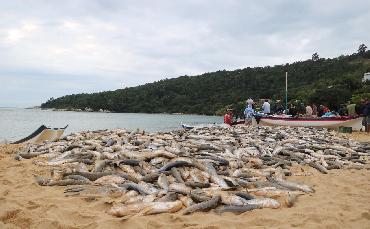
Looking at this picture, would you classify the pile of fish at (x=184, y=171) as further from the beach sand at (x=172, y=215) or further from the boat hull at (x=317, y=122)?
the boat hull at (x=317, y=122)

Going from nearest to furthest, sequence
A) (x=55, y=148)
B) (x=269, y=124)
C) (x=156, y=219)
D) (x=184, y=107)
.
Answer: (x=156, y=219)
(x=55, y=148)
(x=269, y=124)
(x=184, y=107)

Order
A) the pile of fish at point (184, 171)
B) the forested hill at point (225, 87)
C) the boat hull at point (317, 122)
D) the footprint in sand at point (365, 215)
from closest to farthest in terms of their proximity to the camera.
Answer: the footprint in sand at point (365, 215) → the pile of fish at point (184, 171) → the boat hull at point (317, 122) → the forested hill at point (225, 87)

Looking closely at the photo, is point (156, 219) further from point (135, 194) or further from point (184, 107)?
point (184, 107)

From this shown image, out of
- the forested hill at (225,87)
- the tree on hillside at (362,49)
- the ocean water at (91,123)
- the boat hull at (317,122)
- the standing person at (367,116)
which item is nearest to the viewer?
the standing person at (367,116)

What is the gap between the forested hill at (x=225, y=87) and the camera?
3084 inches

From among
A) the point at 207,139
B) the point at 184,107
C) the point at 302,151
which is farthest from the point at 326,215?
the point at 184,107

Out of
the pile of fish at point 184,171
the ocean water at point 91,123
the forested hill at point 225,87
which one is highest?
the forested hill at point 225,87

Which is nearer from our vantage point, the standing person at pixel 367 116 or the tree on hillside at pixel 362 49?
the standing person at pixel 367 116

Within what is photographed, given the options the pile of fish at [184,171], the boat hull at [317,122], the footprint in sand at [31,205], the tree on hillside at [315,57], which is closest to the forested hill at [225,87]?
the tree on hillside at [315,57]

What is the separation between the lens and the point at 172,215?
6.53m

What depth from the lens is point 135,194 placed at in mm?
7617

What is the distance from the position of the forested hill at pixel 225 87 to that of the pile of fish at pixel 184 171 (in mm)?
50719

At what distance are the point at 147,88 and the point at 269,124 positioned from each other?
85305 millimetres

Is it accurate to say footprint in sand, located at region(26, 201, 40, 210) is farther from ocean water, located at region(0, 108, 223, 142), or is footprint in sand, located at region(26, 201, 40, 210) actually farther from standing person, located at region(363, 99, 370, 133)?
ocean water, located at region(0, 108, 223, 142)
